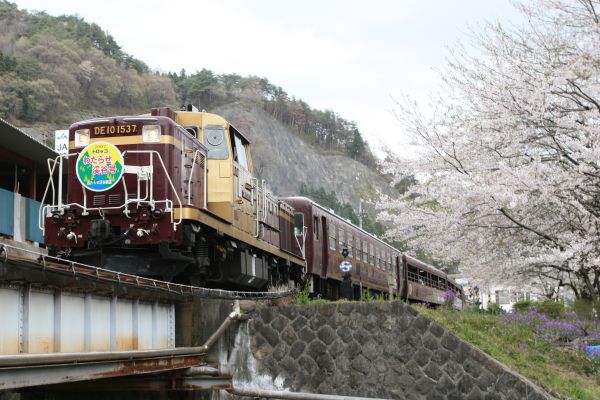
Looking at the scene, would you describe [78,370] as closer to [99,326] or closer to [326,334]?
[99,326]

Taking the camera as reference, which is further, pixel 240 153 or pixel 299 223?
pixel 299 223

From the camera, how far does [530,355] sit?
13266 mm

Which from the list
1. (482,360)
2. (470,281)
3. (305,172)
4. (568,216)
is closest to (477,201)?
(568,216)

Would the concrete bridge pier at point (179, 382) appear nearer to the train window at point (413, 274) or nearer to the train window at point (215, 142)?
the train window at point (215, 142)

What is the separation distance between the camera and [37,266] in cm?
675

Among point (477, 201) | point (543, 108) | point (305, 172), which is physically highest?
point (305, 172)

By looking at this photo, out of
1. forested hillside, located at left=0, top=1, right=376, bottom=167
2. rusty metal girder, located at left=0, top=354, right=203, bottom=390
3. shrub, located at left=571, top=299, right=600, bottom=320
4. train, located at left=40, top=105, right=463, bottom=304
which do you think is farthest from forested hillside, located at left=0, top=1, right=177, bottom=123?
rusty metal girder, located at left=0, top=354, right=203, bottom=390

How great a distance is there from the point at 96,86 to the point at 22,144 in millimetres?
84567

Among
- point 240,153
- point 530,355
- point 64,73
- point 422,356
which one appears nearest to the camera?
point 422,356

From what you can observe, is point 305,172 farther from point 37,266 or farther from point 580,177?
point 37,266

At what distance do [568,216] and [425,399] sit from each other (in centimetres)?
675

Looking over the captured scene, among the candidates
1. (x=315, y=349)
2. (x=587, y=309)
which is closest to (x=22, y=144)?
(x=315, y=349)

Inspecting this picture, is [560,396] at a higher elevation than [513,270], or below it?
below

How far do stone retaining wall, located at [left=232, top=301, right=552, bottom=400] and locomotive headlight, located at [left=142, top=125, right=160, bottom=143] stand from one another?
3429mm
